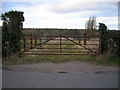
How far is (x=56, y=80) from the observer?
7.05 m

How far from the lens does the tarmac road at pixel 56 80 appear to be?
640 cm

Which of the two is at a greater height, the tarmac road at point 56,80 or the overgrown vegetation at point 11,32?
the overgrown vegetation at point 11,32

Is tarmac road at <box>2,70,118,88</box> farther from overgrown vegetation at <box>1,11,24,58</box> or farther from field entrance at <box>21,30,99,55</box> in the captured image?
field entrance at <box>21,30,99,55</box>

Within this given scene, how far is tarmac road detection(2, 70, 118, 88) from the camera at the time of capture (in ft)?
21.0

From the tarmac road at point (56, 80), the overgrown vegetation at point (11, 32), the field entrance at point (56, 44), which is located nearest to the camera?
the tarmac road at point (56, 80)

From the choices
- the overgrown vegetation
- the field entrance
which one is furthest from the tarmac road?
the field entrance

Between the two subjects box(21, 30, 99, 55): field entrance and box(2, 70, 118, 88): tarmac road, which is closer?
box(2, 70, 118, 88): tarmac road

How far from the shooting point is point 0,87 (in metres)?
6.30

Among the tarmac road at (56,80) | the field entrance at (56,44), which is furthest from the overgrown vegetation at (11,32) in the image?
the tarmac road at (56,80)

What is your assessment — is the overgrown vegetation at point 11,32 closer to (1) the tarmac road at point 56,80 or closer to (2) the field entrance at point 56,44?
(2) the field entrance at point 56,44

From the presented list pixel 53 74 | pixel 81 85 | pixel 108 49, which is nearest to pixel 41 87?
pixel 81 85

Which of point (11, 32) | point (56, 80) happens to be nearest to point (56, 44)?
point (11, 32)

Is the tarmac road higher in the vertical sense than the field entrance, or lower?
lower

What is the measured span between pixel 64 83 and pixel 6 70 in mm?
3237
